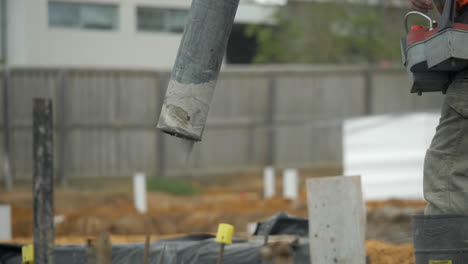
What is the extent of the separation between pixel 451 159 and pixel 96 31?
759 inches

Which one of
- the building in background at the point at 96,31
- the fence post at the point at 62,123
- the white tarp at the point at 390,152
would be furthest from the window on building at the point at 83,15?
the white tarp at the point at 390,152

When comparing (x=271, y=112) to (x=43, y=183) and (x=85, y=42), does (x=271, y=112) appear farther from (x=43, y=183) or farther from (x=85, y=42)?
(x=43, y=183)

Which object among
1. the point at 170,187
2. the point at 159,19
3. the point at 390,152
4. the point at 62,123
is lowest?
the point at 170,187

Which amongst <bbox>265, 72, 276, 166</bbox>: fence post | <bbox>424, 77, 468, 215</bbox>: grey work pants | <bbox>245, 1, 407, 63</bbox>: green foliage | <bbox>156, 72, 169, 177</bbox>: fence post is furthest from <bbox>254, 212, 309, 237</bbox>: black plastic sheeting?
<bbox>245, 1, 407, 63</bbox>: green foliage

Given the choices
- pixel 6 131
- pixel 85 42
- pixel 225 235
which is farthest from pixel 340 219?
pixel 85 42

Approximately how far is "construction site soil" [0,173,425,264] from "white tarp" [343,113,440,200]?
0.89m

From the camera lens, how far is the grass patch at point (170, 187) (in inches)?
616

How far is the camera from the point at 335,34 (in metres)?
19.9

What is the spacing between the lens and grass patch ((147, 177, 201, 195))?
15.7 meters

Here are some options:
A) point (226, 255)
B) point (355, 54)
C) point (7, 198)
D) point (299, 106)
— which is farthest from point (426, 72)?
point (355, 54)

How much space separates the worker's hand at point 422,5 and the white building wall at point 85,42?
16648 mm

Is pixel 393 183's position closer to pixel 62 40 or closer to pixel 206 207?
pixel 206 207

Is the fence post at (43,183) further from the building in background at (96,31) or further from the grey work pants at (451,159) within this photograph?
the building in background at (96,31)

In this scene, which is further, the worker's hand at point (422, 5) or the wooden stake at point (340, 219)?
the wooden stake at point (340, 219)
